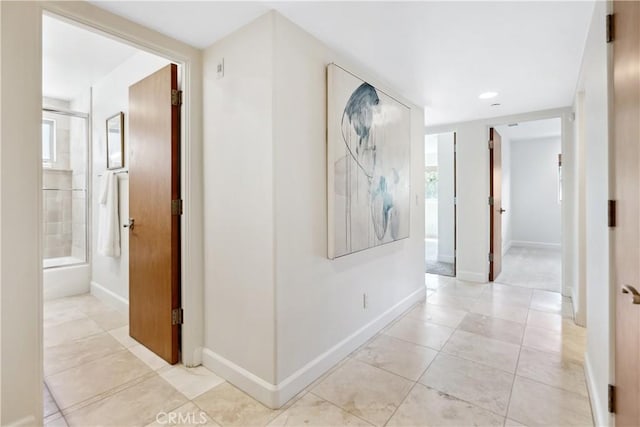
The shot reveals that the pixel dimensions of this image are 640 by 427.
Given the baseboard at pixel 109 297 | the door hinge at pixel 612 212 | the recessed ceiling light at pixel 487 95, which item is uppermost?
the recessed ceiling light at pixel 487 95

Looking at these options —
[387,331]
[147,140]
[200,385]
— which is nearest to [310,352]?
[200,385]

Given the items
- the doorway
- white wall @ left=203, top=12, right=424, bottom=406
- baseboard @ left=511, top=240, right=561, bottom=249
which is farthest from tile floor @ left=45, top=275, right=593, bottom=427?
baseboard @ left=511, top=240, right=561, bottom=249

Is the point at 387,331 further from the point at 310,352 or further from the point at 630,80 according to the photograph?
the point at 630,80

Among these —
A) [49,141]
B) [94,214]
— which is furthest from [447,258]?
[49,141]

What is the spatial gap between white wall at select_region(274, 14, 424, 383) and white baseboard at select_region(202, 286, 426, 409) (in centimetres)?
4

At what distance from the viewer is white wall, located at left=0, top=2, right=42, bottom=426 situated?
1.40 m

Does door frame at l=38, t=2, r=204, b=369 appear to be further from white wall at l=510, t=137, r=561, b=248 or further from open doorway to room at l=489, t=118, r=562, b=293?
white wall at l=510, t=137, r=561, b=248

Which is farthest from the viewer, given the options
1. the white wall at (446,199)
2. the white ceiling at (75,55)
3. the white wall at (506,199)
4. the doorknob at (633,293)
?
the white wall at (506,199)

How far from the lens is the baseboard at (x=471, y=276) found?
4.29 metres

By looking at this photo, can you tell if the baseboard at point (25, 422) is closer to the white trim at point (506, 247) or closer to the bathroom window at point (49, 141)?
the bathroom window at point (49, 141)

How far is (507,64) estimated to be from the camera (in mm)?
2441

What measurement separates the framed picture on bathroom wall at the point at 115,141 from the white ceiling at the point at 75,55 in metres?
0.49

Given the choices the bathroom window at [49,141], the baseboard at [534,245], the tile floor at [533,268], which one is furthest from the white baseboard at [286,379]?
the baseboard at [534,245]

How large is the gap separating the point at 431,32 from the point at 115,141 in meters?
3.10
